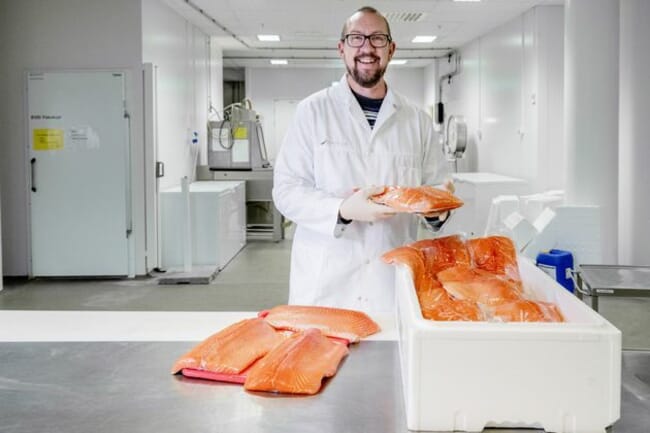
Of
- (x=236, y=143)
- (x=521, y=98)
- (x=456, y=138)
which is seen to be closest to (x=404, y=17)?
(x=521, y=98)

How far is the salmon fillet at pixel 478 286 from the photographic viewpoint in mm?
1266

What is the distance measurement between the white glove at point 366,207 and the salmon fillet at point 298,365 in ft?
1.42

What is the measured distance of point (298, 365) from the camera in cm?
126

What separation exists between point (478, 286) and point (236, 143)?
714 cm

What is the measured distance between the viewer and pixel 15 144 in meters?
5.94

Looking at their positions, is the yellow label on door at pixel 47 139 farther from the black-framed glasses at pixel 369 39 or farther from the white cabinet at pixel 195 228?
the black-framed glasses at pixel 369 39

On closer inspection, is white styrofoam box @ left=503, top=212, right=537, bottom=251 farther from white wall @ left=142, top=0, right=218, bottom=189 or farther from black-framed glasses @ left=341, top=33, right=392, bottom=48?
white wall @ left=142, top=0, right=218, bottom=189

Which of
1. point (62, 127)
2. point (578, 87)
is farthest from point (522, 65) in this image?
point (62, 127)

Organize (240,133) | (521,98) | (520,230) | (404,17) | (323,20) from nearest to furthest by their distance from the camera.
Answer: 1. (520,230)
2. (521,98)
3. (404,17)
4. (323,20)
5. (240,133)

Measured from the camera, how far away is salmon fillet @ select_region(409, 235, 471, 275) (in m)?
1.50

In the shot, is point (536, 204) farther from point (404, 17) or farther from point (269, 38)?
point (269, 38)

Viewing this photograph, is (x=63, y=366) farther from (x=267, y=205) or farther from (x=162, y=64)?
(x=267, y=205)

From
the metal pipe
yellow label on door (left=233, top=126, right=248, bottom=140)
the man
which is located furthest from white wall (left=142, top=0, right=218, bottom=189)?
the man

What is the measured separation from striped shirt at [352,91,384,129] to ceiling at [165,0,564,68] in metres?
4.89
